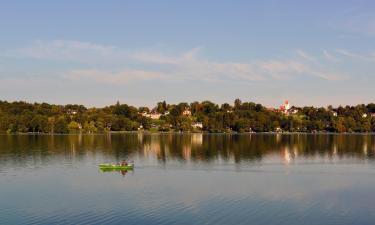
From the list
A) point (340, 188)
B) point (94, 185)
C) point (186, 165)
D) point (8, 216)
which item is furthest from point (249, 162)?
point (8, 216)

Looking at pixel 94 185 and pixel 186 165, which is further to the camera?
pixel 186 165

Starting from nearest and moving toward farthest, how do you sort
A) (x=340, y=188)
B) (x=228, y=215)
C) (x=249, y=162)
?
(x=228, y=215) → (x=340, y=188) → (x=249, y=162)

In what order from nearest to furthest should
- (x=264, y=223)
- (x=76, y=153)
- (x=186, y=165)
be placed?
(x=264, y=223) < (x=186, y=165) < (x=76, y=153)

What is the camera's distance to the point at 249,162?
85.2m

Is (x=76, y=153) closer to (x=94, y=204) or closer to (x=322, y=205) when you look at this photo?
(x=94, y=204)

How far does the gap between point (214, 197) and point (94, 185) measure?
52.3ft

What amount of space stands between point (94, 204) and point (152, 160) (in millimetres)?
42291

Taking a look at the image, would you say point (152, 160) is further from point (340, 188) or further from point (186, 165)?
point (340, 188)

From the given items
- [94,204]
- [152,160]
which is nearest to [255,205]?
[94,204]

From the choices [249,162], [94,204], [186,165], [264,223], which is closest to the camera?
[264,223]

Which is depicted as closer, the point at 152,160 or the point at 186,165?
the point at 186,165

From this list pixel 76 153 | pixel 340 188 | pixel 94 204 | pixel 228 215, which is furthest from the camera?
pixel 76 153

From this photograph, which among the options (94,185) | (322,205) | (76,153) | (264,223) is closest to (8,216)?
(94,185)

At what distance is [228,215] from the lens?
138 feet
